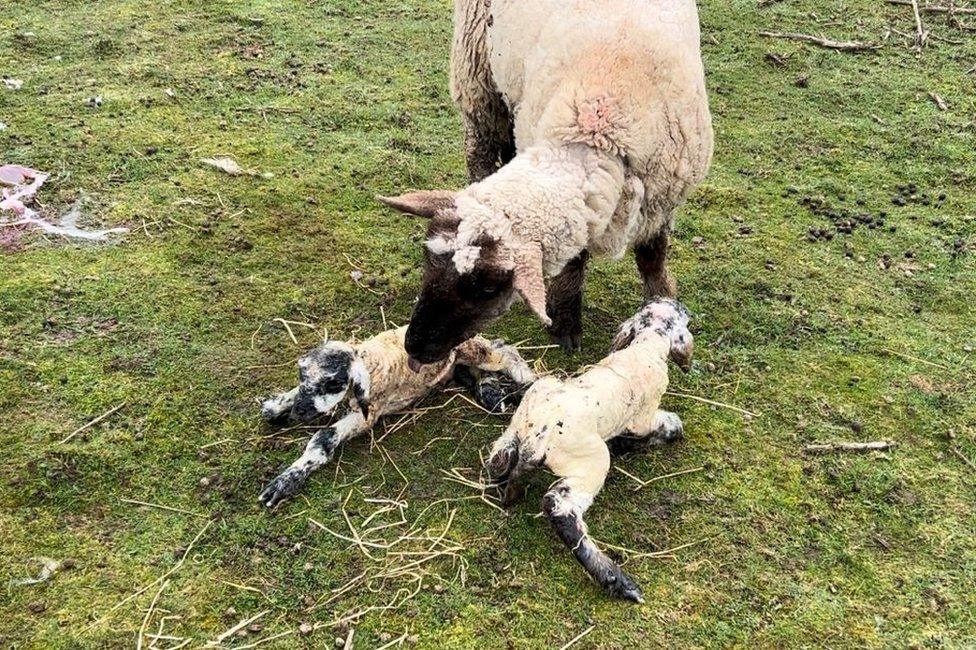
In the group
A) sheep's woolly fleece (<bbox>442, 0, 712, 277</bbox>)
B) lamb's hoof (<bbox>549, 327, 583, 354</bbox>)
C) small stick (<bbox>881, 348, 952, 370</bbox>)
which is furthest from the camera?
lamb's hoof (<bbox>549, 327, 583, 354</bbox>)

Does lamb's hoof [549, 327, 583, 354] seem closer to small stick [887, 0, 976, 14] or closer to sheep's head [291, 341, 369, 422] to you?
sheep's head [291, 341, 369, 422]

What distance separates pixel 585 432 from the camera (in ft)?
11.6

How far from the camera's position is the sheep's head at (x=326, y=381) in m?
3.75

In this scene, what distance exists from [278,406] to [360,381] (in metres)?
0.49

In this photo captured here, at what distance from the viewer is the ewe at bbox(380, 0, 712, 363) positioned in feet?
11.5

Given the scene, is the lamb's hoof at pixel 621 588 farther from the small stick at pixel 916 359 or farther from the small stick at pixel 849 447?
the small stick at pixel 916 359

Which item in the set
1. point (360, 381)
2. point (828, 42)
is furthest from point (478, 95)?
point (828, 42)

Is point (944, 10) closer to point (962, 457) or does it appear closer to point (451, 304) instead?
point (962, 457)

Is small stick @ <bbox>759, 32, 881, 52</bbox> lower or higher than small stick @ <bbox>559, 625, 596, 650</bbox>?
higher

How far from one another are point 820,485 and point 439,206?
231cm

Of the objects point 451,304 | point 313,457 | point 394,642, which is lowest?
point 394,642

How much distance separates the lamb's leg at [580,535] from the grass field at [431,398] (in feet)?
0.28

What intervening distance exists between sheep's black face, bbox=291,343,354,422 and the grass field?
0.35 metres

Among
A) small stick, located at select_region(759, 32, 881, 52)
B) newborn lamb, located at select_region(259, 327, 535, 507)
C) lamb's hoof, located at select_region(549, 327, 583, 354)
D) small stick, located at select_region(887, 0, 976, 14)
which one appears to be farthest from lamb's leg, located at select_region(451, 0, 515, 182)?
small stick, located at select_region(887, 0, 976, 14)
